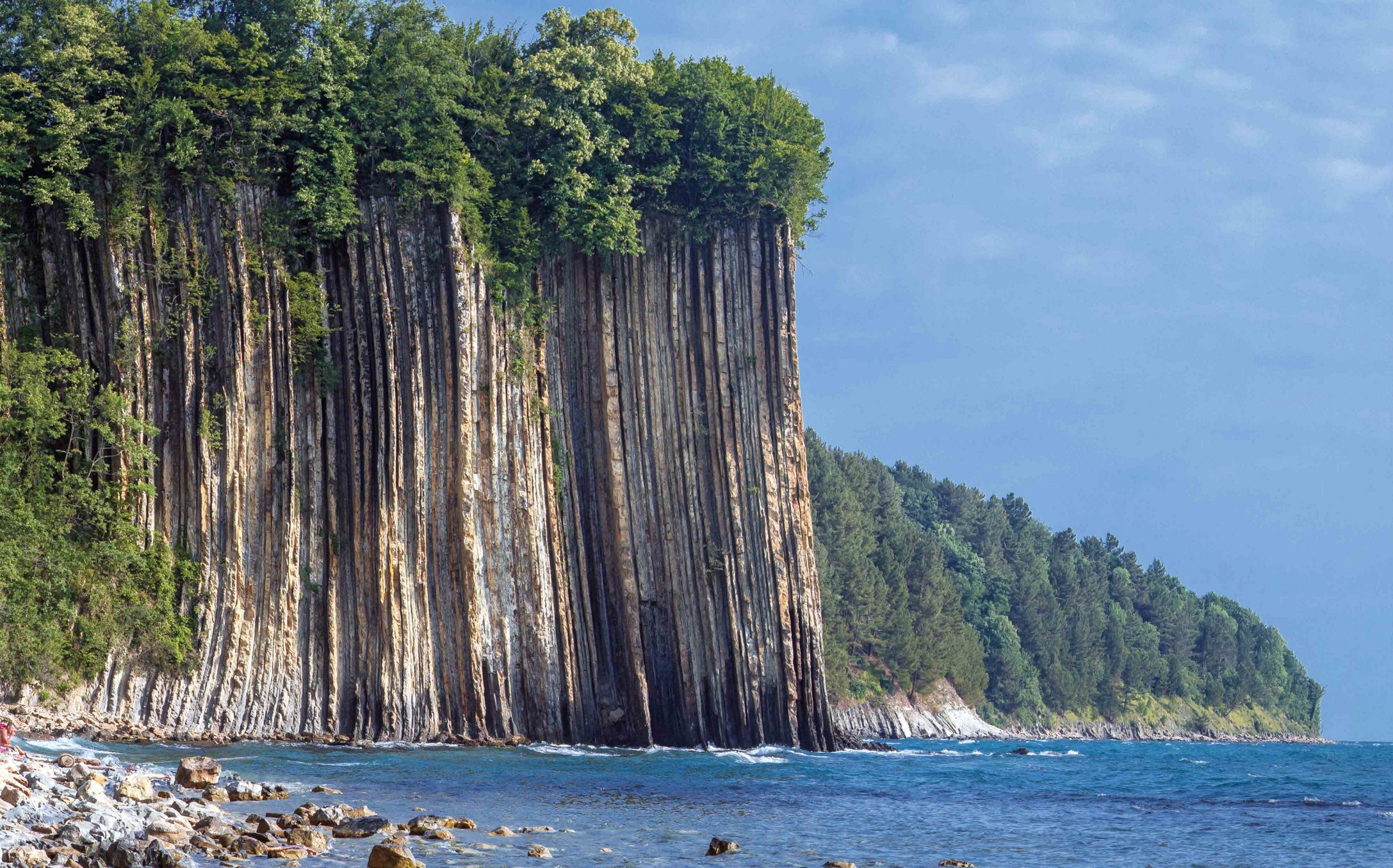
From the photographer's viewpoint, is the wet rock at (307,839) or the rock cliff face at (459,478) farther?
the rock cliff face at (459,478)

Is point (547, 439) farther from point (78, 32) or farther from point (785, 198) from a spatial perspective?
point (78, 32)

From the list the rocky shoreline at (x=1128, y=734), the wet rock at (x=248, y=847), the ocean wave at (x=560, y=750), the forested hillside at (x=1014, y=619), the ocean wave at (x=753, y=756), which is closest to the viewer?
the wet rock at (x=248, y=847)

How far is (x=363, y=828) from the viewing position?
16453 millimetres

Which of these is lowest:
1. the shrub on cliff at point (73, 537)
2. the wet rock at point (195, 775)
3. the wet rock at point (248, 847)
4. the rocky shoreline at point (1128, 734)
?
the rocky shoreline at point (1128, 734)

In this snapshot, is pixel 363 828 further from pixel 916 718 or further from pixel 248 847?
pixel 916 718

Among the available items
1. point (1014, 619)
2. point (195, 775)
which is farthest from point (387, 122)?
point (1014, 619)

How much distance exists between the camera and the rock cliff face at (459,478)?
35.2 m

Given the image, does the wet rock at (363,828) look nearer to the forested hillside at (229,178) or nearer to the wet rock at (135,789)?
the wet rock at (135,789)

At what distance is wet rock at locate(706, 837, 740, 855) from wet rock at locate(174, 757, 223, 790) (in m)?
8.32

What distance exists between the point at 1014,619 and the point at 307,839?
10597 cm

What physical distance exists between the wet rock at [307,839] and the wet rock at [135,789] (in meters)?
2.77

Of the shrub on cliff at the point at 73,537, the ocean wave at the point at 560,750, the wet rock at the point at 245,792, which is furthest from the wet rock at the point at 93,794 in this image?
the ocean wave at the point at 560,750

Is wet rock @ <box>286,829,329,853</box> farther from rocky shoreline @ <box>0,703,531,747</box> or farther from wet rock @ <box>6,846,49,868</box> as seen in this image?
rocky shoreline @ <box>0,703,531,747</box>

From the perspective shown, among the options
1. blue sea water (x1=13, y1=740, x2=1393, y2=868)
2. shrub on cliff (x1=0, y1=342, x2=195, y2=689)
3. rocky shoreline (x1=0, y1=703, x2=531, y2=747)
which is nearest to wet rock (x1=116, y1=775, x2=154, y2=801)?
blue sea water (x1=13, y1=740, x2=1393, y2=868)
